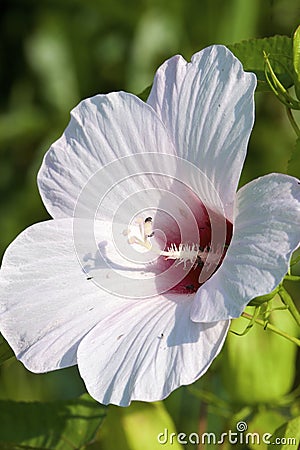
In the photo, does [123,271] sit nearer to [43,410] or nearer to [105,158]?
[105,158]

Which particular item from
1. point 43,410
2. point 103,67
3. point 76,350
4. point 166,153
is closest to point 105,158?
point 166,153

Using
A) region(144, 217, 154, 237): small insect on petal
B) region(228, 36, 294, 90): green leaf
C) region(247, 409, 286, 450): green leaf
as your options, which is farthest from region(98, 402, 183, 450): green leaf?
region(228, 36, 294, 90): green leaf

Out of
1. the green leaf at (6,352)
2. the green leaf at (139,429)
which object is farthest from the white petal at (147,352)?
the green leaf at (139,429)

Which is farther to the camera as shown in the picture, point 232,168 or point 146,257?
point 146,257

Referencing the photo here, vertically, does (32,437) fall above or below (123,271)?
below

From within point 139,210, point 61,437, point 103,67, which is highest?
point 139,210
